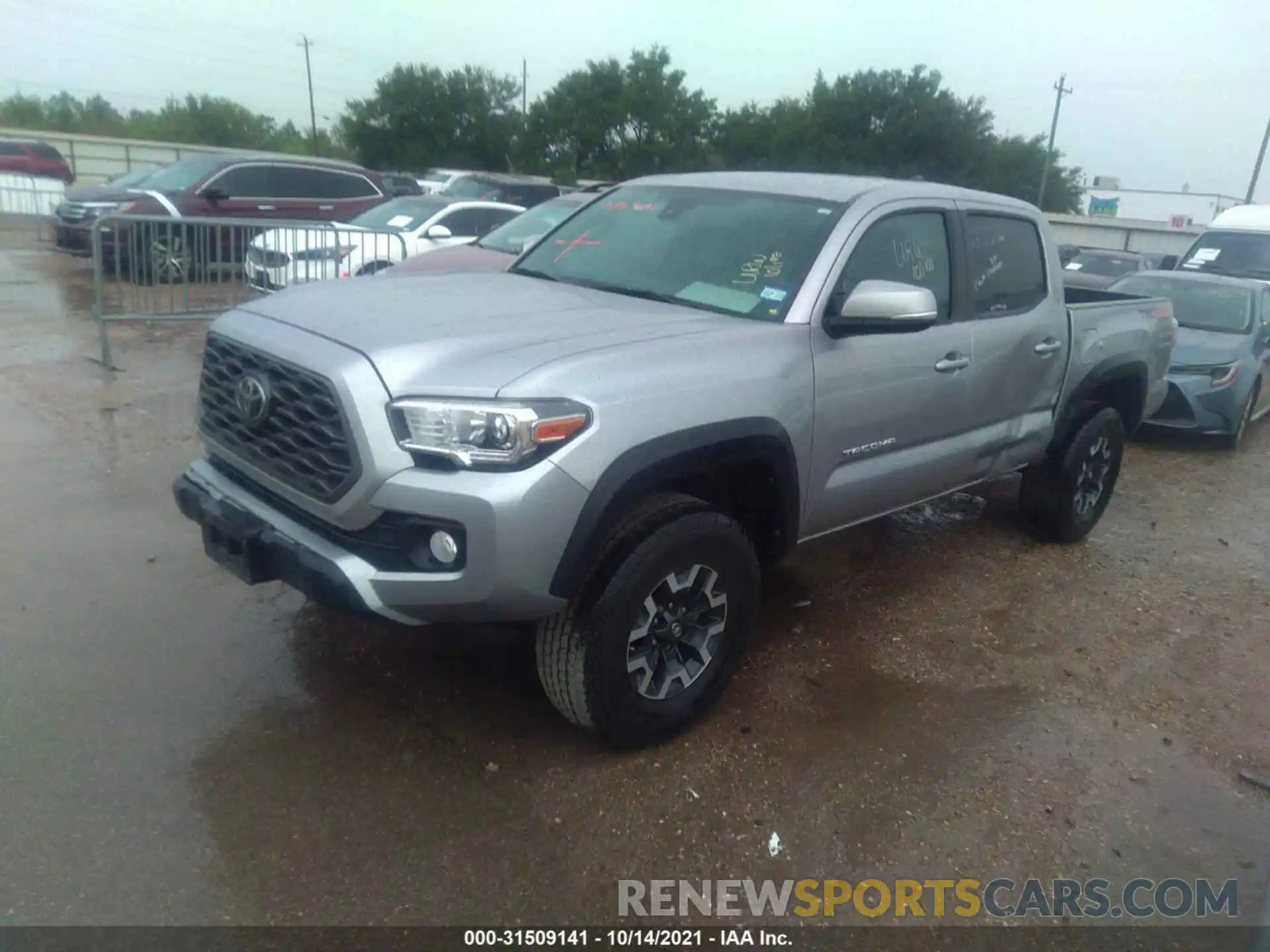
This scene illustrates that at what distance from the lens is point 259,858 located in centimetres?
277

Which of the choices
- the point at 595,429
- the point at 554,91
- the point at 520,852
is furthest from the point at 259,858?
the point at 554,91

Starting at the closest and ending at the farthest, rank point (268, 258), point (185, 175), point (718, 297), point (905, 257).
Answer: point (718, 297)
point (905, 257)
point (268, 258)
point (185, 175)

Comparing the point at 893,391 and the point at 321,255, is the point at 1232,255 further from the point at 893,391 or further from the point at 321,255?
the point at 893,391

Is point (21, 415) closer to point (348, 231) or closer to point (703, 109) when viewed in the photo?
point (348, 231)

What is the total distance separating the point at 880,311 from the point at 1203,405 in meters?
6.25

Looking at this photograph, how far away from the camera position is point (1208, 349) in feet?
28.2

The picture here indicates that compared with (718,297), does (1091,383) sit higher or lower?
lower

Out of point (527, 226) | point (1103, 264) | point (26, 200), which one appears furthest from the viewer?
point (26, 200)

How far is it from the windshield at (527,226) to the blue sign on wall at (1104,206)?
6672cm

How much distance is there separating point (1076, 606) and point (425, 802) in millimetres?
3478

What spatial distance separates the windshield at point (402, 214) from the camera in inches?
484

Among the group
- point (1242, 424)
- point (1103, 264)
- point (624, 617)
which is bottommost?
point (1242, 424)

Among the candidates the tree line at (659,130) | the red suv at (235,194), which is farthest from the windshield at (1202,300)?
the tree line at (659,130)

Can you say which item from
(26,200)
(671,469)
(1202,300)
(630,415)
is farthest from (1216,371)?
(26,200)
